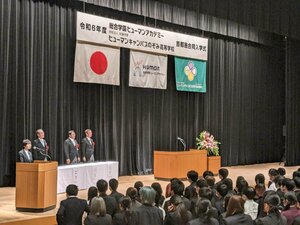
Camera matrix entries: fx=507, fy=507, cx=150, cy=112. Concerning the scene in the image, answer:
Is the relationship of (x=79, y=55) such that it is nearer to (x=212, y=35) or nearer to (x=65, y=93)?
(x=65, y=93)

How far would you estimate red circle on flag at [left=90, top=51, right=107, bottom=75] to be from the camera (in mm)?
10062

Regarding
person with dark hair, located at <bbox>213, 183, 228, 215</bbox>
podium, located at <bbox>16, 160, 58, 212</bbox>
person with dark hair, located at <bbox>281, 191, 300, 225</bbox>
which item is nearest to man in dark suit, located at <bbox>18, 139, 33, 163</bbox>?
podium, located at <bbox>16, 160, 58, 212</bbox>

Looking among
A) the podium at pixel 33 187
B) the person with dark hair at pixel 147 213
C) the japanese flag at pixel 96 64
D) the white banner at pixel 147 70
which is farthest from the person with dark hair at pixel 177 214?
the white banner at pixel 147 70

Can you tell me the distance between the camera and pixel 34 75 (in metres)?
9.48

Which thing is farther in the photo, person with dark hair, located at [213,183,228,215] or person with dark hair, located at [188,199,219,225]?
person with dark hair, located at [213,183,228,215]

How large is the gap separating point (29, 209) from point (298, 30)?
869 cm

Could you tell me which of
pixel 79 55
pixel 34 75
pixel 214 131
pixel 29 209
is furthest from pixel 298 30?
pixel 29 209

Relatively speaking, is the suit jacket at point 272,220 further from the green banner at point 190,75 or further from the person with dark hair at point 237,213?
the green banner at point 190,75

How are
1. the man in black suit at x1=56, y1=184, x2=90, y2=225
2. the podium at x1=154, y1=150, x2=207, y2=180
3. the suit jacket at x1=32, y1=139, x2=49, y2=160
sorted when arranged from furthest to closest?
the podium at x1=154, y1=150, x2=207, y2=180 → the suit jacket at x1=32, y1=139, x2=49, y2=160 → the man in black suit at x1=56, y1=184, x2=90, y2=225

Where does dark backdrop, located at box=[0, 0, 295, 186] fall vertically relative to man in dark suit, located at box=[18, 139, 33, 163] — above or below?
above

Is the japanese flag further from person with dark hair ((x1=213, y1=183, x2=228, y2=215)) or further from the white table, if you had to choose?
person with dark hair ((x1=213, y1=183, x2=228, y2=215))

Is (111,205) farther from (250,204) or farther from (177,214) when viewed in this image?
(250,204)

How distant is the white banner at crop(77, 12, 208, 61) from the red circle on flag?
269 mm

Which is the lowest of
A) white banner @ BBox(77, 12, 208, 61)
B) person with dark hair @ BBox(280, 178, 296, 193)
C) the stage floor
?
the stage floor
